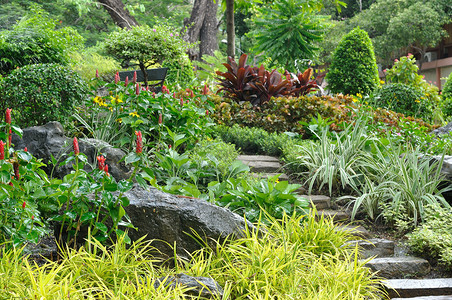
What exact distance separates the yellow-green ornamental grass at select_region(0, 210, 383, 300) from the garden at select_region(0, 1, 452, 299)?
1cm

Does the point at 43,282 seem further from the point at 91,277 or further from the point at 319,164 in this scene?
the point at 319,164

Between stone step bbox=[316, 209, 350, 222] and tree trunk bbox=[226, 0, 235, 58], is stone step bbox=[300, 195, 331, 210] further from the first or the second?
tree trunk bbox=[226, 0, 235, 58]

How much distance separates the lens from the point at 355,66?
→ 1061 cm

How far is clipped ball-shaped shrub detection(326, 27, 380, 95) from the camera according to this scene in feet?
34.7

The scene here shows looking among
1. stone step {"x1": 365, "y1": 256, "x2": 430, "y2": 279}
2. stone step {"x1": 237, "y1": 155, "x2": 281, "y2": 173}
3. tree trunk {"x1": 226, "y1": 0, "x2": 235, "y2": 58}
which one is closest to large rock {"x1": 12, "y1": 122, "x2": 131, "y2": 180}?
stone step {"x1": 237, "y1": 155, "x2": 281, "y2": 173}

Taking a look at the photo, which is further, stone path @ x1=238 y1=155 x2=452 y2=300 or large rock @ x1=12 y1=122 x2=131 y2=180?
large rock @ x1=12 y1=122 x2=131 y2=180

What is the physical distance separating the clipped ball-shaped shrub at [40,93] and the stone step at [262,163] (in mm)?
2294

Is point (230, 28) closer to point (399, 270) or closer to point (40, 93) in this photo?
point (40, 93)

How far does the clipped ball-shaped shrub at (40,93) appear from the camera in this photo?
16.3 ft

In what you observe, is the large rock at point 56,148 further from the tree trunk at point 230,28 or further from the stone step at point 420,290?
the tree trunk at point 230,28

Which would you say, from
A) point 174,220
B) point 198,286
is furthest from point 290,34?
point 198,286

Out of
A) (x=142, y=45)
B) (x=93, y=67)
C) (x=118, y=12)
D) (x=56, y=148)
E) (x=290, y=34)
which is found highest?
(x=118, y=12)

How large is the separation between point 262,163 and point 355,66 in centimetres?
604

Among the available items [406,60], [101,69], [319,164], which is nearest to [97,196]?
[319,164]
